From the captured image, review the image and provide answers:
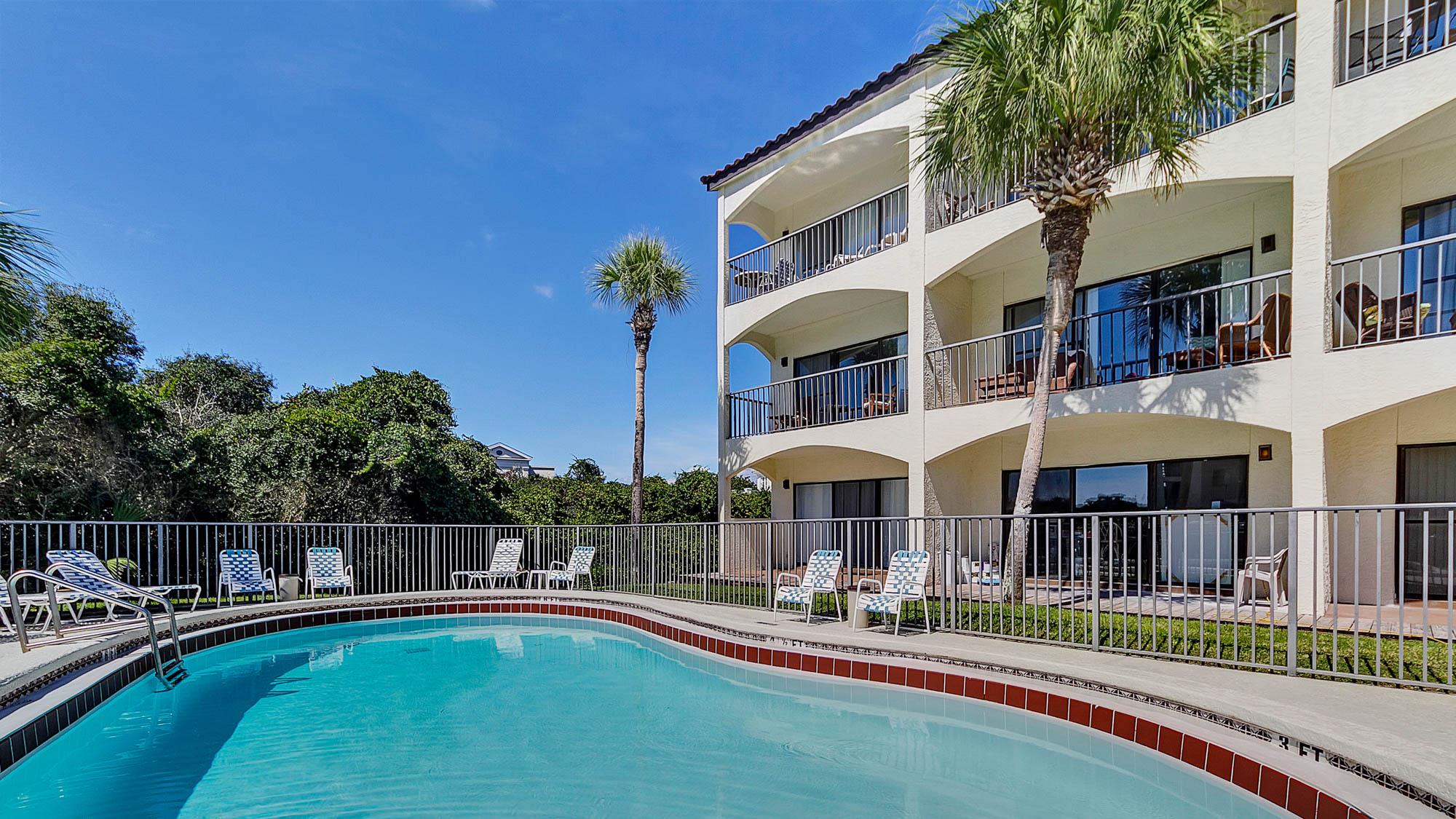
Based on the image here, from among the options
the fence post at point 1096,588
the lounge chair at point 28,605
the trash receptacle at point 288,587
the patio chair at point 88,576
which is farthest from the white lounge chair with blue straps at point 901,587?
the trash receptacle at point 288,587

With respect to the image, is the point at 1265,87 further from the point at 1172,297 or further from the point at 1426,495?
the point at 1426,495

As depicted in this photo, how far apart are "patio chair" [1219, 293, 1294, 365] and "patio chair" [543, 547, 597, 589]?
11121 mm

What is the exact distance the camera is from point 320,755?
18.4 feet

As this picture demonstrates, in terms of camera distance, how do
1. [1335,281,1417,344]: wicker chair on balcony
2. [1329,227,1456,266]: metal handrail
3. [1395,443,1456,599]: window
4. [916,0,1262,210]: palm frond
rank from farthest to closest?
[1395,443,1456,599]: window, [1335,281,1417,344]: wicker chair on balcony, [916,0,1262,210]: palm frond, [1329,227,1456,266]: metal handrail

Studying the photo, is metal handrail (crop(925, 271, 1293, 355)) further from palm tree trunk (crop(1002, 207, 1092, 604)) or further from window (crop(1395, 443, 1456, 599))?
window (crop(1395, 443, 1456, 599))

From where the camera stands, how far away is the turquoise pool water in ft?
14.9

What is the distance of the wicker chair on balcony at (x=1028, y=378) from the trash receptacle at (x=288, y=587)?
1243 cm

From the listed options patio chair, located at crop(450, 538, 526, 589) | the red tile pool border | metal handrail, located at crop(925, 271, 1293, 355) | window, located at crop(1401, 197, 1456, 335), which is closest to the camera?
the red tile pool border

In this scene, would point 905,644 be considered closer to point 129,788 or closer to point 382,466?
point 129,788

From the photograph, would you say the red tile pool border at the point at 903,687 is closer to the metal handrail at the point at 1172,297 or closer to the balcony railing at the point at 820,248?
the metal handrail at the point at 1172,297

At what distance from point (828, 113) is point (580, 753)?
13.7 metres

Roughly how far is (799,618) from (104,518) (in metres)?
12.3

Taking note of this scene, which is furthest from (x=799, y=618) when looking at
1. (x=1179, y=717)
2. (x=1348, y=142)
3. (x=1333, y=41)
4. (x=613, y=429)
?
(x=613, y=429)

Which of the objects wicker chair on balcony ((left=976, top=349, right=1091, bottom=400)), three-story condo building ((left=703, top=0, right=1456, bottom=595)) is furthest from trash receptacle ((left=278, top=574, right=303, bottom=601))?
wicker chair on balcony ((left=976, top=349, right=1091, bottom=400))
